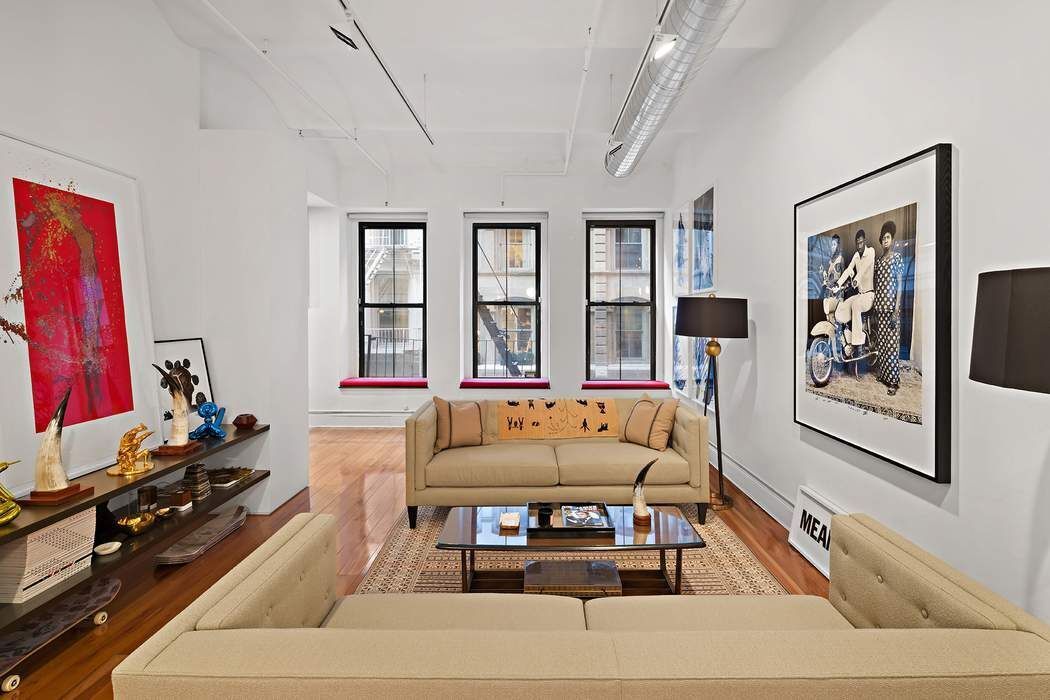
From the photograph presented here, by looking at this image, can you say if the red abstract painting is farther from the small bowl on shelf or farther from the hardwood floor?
the hardwood floor

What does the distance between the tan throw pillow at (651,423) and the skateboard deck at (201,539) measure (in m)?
2.88

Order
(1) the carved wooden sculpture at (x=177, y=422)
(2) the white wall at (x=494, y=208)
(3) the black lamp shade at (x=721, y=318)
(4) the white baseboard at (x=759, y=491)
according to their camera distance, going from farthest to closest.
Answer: (2) the white wall at (x=494, y=208)
(3) the black lamp shade at (x=721, y=318)
(4) the white baseboard at (x=759, y=491)
(1) the carved wooden sculpture at (x=177, y=422)

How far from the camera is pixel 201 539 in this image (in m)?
3.35

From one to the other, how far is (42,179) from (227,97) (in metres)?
1.97

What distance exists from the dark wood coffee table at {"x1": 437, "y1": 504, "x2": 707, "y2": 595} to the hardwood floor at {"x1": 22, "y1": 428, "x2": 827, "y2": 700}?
0.68 meters

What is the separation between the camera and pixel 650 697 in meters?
0.99

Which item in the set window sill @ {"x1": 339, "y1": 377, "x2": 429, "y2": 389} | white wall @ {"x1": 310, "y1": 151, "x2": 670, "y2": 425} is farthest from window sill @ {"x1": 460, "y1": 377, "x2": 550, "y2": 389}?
window sill @ {"x1": 339, "y1": 377, "x2": 429, "y2": 389}

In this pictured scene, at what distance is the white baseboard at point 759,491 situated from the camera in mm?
3525

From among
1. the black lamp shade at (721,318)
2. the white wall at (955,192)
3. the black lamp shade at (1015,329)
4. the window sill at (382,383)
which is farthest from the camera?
the window sill at (382,383)

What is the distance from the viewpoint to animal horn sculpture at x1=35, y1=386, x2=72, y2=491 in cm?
230

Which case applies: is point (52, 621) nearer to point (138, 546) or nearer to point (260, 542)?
point (138, 546)

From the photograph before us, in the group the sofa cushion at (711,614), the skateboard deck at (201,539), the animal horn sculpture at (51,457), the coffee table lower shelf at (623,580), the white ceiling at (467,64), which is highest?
the white ceiling at (467,64)

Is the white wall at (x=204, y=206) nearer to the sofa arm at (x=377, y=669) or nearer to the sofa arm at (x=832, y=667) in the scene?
the sofa arm at (x=377, y=669)

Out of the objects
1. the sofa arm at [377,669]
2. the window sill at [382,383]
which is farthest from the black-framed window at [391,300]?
the sofa arm at [377,669]
